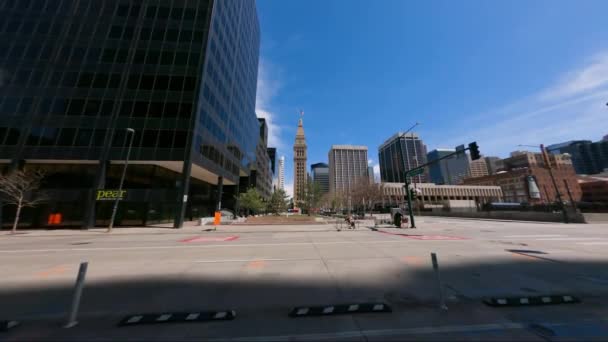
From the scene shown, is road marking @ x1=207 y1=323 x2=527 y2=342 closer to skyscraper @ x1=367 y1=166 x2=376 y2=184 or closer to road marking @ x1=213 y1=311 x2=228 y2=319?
road marking @ x1=213 y1=311 x2=228 y2=319

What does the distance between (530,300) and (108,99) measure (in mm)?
37954

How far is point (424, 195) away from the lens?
104m

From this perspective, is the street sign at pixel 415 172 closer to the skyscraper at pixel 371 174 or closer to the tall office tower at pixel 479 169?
the skyscraper at pixel 371 174

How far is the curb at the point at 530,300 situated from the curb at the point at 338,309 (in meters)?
2.32

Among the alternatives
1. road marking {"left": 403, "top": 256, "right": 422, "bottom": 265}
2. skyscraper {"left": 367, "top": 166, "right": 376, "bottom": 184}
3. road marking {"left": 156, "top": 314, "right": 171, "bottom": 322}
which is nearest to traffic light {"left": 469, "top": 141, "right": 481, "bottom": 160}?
road marking {"left": 403, "top": 256, "right": 422, "bottom": 265}

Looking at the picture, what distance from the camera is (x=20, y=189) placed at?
21938mm

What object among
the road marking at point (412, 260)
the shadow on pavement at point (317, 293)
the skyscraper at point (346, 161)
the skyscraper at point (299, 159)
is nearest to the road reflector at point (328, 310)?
the shadow on pavement at point (317, 293)

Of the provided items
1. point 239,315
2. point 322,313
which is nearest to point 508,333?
point 322,313

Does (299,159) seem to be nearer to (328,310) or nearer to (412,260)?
(412,260)

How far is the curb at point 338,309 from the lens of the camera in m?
3.82

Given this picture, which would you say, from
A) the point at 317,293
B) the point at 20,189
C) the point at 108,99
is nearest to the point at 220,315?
the point at 317,293

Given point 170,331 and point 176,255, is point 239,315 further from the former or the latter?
point 176,255

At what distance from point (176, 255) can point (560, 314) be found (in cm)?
1198

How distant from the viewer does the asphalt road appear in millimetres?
3295
